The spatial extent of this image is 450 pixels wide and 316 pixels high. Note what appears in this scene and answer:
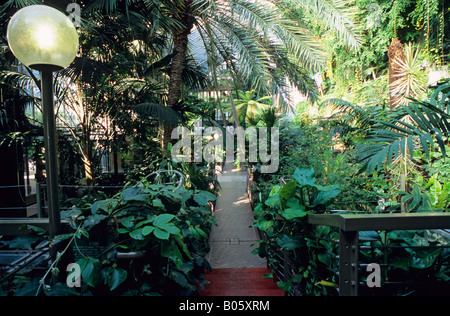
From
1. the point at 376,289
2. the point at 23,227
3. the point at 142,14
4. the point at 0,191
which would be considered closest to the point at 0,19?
the point at 142,14

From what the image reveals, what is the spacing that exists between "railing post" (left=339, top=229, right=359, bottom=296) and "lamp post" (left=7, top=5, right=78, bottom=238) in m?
1.86

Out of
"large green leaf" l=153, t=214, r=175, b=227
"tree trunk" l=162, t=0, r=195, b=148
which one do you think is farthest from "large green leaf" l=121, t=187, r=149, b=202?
"tree trunk" l=162, t=0, r=195, b=148

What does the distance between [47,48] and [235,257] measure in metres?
4.54

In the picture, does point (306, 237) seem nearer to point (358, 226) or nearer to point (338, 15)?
point (358, 226)

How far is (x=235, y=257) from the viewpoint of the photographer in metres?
5.39

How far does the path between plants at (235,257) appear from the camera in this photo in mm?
3426

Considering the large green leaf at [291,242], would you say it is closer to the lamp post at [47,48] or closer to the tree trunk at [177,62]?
the lamp post at [47,48]

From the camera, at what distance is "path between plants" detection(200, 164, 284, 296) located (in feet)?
11.2

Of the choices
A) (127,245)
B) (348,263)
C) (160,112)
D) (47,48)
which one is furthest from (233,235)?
(47,48)

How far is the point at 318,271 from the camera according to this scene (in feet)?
7.84

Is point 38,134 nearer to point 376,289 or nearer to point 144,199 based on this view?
point 144,199

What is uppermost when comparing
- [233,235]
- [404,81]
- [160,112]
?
[404,81]

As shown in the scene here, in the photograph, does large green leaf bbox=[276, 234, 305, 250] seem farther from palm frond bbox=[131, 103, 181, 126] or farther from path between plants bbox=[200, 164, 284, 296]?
palm frond bbox=[131, 103, 181, 126]
